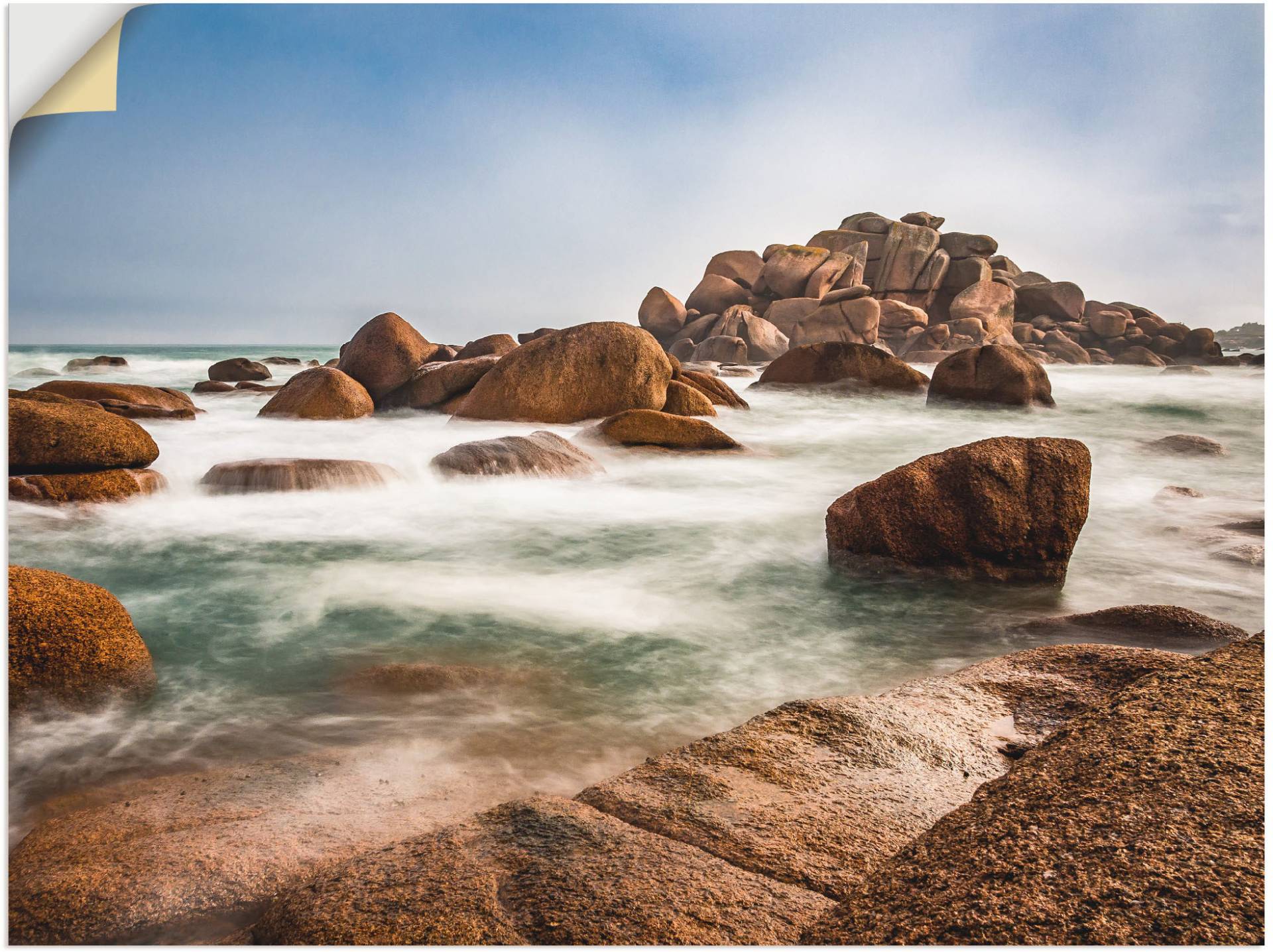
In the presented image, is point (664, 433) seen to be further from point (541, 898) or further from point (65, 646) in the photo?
point (541, 898)

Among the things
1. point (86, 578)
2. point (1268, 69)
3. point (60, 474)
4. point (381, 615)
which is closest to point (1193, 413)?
point (1268, 69)

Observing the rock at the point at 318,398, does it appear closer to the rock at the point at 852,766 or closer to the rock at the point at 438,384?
the rock at the point at 438,384

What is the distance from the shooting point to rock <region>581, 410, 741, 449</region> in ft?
20.7

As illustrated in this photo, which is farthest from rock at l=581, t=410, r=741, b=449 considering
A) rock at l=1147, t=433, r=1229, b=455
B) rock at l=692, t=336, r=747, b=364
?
rock at l=692, t=336, r=747, b=364

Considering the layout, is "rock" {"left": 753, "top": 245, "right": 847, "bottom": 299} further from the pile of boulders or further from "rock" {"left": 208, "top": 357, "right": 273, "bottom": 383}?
"rock" {"left": 208, "top": 357, "right": 273, "bottom": 383}

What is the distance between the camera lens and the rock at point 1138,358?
6348mm

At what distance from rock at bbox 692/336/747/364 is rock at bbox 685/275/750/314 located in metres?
3.05

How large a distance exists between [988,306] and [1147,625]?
22.4m

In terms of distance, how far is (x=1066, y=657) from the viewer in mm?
2156

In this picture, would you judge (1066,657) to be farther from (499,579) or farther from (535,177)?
(535,177)

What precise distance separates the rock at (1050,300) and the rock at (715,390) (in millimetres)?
4291

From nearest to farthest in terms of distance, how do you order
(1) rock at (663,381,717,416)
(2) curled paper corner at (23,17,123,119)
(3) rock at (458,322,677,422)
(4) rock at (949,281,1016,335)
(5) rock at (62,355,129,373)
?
(2) curled paper corner at (23,17,123,119) < (5) rock at (62,355,129,373) < (3) rock at (458,322,677,422) < (1) rock at (663,381,717,416) < (4) rock at (949,281,1016,335)

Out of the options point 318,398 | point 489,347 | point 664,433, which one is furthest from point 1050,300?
point 318,398

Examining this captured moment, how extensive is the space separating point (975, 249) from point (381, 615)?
85.8ft
